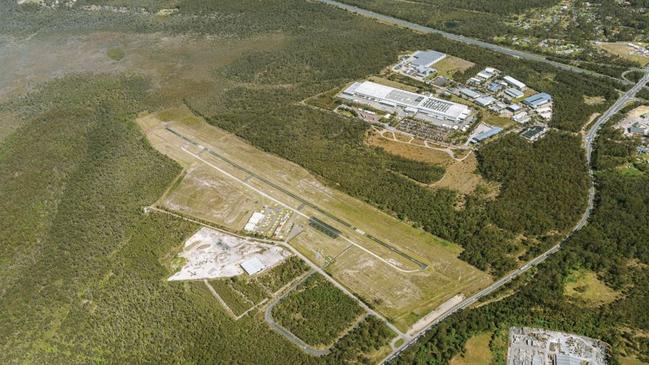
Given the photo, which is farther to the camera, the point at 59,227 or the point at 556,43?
the point at 556,43

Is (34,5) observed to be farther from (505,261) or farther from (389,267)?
(505,261)

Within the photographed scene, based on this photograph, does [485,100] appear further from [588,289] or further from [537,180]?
[588,289]

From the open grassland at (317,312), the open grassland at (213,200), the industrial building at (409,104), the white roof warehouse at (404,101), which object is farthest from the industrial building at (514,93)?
the open grassland at (317,312)

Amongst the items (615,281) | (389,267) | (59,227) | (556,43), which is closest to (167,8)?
(59,227)

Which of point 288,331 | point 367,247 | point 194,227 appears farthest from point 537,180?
point 194,227

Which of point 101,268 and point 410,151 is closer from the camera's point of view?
point 101,268

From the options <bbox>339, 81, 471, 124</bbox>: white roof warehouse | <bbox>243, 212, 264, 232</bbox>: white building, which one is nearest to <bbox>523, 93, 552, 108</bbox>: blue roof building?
<bbox>339, 81, 471, 124</bbox>: white roof warehouse
